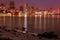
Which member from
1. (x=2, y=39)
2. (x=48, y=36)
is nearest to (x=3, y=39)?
(x=2, y=39)

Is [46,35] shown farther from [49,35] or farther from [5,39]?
[5,39]

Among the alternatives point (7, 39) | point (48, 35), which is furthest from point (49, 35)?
point (7, 39)

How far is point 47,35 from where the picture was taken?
83.1 ft

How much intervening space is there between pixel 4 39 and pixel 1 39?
0.91 feet

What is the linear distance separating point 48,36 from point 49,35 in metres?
0.50

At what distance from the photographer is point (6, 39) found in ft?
58.2

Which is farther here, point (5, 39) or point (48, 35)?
point (48, 35)

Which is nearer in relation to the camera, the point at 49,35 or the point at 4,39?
the point at 4,39

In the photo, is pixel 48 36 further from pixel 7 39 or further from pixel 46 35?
pixel 7 39

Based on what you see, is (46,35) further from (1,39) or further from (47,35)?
(1,39)

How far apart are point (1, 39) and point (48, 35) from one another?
9.40 metres

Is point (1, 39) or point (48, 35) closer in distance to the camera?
point (1, 39)

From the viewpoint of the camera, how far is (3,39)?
17.5 m

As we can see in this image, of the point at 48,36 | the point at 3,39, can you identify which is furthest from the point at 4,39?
the point at 48,36
